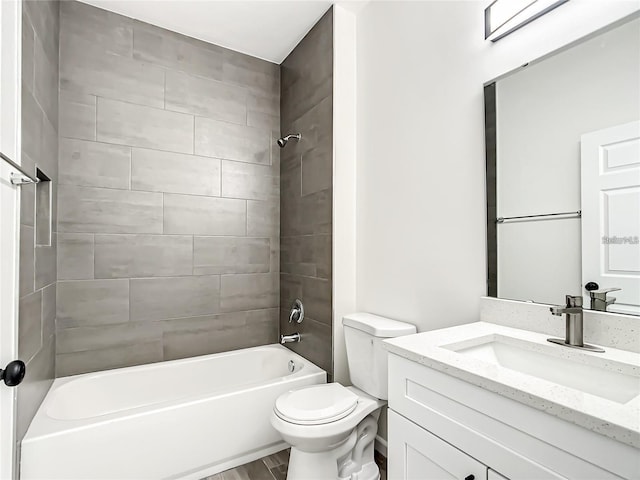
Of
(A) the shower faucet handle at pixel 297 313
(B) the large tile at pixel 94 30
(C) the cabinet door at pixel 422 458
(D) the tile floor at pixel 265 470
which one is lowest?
(D) the tile floor at pixel 265 470

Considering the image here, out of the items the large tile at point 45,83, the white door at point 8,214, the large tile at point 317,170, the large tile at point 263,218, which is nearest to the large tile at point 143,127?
the large tile at point 45,83

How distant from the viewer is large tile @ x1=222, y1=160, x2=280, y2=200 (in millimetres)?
2596

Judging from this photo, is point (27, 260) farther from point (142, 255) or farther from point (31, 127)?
point (142, 255)

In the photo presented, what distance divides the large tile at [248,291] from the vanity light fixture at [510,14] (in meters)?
2.13

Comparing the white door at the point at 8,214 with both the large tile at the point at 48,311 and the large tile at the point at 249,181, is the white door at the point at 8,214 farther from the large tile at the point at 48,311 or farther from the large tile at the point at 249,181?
the large tile at the point at 249,181

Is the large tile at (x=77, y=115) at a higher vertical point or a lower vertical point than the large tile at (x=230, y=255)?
higher

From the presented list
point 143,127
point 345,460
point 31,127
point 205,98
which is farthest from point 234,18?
point 345,460

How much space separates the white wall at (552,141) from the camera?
3.47ft

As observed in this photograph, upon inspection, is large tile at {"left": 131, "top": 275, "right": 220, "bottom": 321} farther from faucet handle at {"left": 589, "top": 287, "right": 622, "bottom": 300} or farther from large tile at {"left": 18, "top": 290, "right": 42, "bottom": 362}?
faucet handle at {"left": 589, "top": 287, "right": 622, "bottom": 300}

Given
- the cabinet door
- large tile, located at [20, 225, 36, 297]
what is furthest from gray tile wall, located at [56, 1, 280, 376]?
the cabinet door

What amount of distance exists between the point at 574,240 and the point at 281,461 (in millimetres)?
1842

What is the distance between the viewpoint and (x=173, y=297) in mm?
2385

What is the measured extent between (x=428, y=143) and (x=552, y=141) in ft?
1.96

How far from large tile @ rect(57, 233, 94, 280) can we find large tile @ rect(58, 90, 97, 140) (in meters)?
0.64
